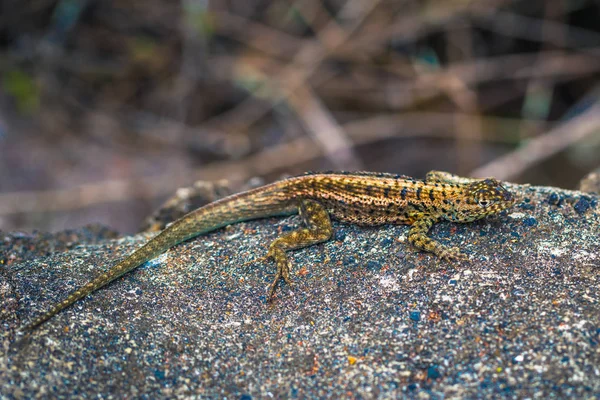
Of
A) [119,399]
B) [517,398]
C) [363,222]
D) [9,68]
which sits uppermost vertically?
[9,68]

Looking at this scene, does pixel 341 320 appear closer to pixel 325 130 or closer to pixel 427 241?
pixel 427 241

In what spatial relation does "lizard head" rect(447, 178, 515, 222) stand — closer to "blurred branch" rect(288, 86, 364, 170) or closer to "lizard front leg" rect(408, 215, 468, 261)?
"lizard front leg" rect(408, 215, 468, 261)

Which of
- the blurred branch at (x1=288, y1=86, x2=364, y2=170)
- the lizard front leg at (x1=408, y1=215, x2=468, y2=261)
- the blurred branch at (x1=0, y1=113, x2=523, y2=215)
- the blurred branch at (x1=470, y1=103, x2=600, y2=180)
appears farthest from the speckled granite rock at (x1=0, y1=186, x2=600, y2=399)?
the blurred branch at (x1=288, y1=86, x2=364, y2=170)

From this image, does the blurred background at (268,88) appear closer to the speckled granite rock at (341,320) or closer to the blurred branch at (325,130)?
the blurred branch at (325,130)

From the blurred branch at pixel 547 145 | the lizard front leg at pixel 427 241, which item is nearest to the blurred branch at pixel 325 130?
the blurred branch at pixel 547 145

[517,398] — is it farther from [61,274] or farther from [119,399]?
[61,274]

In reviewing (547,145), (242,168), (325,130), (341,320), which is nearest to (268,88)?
(325,130)

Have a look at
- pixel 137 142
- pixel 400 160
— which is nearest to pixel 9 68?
pixel 137 142
